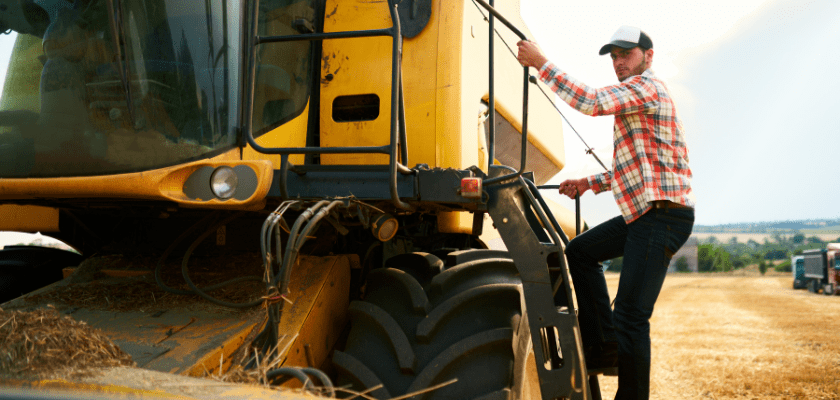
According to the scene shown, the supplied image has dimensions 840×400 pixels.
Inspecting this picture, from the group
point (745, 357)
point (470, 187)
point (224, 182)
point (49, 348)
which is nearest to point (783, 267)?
point (745, 357)

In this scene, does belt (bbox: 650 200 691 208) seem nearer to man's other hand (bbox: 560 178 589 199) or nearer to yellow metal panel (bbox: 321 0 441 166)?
man's other hand (bbox: 560 178 589 199)

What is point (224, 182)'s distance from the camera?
2.59m

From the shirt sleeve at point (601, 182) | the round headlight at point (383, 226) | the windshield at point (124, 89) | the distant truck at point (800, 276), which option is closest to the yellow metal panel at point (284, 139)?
the windshield at point (124, 89)

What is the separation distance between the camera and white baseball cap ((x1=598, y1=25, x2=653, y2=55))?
10.2 feet

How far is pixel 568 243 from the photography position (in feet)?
11.7

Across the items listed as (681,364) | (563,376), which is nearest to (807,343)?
(681,364)

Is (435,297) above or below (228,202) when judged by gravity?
below

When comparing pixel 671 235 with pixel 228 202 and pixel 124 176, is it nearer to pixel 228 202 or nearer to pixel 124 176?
pixel 228 202

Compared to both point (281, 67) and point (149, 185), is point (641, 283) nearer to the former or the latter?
point (281, 67)

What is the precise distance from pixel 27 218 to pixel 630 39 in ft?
11.2

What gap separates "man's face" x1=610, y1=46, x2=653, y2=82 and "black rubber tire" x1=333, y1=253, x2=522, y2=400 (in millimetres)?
1186

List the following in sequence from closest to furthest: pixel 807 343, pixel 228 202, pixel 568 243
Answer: pixel 228 202 → pixel 568 243 → pixel 807 343

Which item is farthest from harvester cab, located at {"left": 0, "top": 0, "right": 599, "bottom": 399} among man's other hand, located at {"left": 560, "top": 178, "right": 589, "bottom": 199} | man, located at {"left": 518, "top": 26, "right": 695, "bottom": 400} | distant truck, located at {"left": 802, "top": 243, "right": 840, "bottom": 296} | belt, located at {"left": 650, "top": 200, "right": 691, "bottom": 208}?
distant truck, located at {"left": 802, "top": 243, "right": 840, "bottom": 296}

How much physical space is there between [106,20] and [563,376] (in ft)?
7.95
